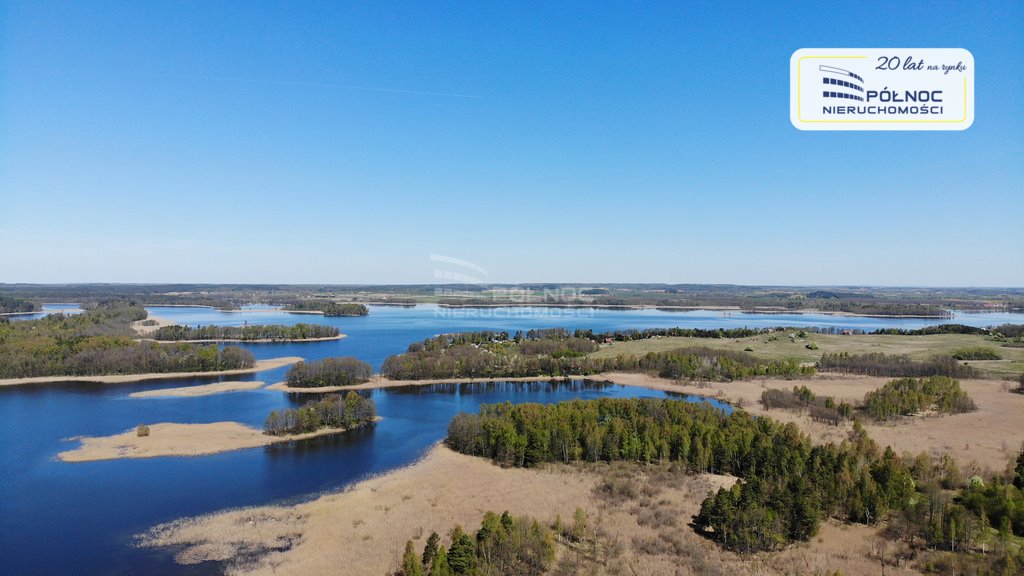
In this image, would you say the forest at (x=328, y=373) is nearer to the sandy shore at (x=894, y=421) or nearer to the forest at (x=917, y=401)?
Result: the sandy shore at (x=894, y=421)

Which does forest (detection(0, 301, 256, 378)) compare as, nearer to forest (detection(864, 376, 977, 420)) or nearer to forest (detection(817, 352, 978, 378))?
forest (detection(864, 376, 977, 420))

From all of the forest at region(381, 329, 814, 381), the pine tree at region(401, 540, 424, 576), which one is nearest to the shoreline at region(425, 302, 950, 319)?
the forest at region(381, 329, 814, 381)

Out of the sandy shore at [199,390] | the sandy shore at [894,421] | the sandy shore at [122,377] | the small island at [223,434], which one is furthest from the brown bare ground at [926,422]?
the sandy shore at [122,377]

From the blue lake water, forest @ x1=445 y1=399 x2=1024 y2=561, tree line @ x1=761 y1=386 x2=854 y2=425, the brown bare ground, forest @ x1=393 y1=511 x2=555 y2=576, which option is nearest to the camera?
forest @ x1=393 y1=511 x2=555 y2=576

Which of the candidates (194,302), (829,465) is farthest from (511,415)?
(194,302)

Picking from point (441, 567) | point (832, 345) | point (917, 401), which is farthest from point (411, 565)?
point (832, 345)

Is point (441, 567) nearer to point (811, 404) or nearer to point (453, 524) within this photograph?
point (453, 524)
